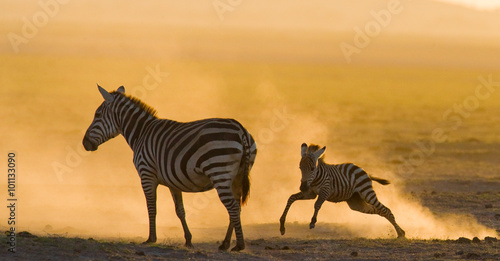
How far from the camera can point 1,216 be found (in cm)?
1627

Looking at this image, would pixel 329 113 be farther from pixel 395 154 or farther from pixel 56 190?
pixel 56 190

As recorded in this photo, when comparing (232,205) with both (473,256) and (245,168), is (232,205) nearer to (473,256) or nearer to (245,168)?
(245,168)

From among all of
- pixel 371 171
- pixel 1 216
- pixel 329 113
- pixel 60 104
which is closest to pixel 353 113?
pixel 329 113

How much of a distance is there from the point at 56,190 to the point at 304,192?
10.2 m

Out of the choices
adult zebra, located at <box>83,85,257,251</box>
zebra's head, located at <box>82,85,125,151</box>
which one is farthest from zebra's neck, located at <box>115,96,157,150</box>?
zebra's head, located at <box>82,85,125,151</box>

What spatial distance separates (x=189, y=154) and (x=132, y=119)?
5.97ft

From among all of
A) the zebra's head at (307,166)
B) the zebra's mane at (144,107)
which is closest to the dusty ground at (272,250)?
the zebra's head at (307,166)

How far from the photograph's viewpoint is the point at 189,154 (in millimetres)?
11102

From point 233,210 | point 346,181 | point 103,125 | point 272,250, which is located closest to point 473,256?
point 272,250

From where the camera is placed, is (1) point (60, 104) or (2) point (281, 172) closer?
(2) point (281, 172)

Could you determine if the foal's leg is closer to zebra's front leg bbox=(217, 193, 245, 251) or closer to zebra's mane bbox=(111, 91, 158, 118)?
zebra's front leg bbox=(217, 193, 245, 251)

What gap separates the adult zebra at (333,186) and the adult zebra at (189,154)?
253cm

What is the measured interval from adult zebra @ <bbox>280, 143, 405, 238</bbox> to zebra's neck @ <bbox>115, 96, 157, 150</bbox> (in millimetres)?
2768

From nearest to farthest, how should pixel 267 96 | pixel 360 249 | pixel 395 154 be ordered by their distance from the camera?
pixel 360 249
pixel 395 154
pixel 267 96
